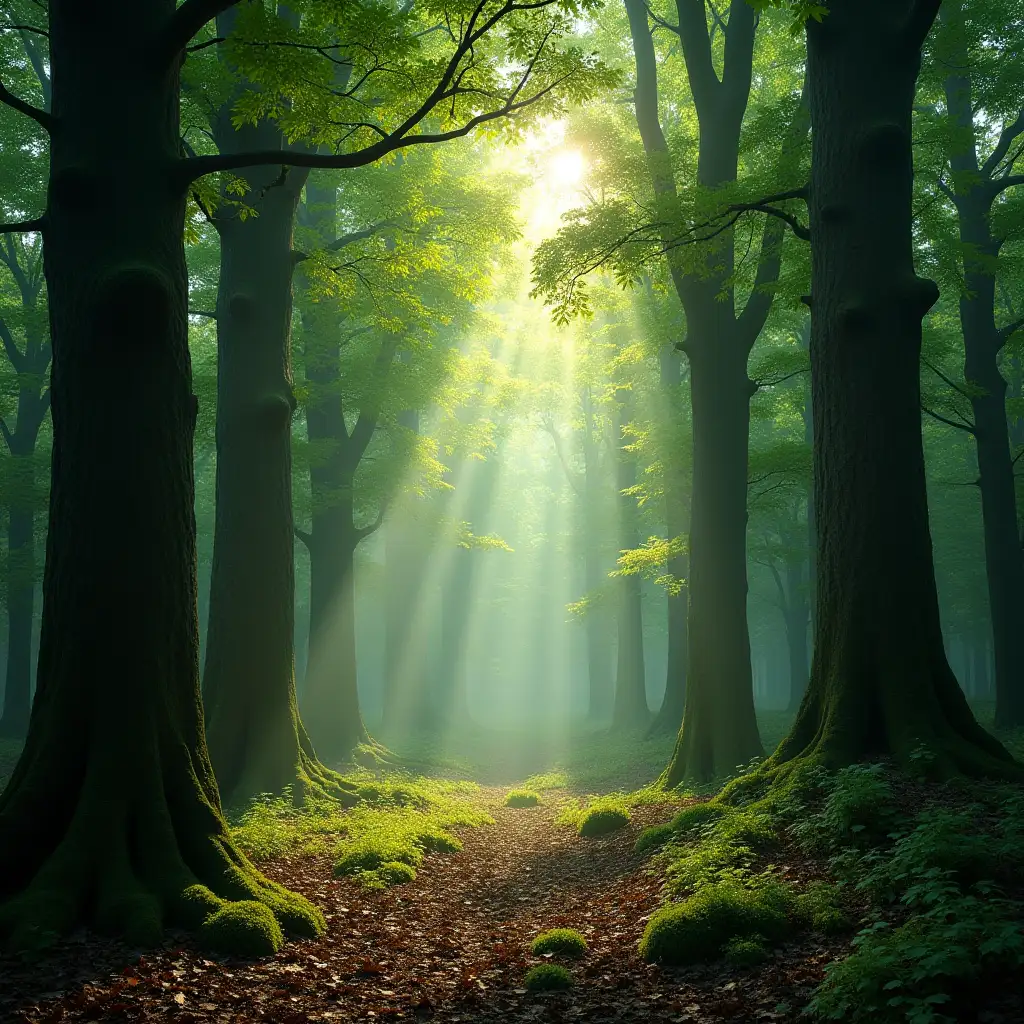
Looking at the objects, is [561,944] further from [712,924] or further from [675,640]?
[675,640]

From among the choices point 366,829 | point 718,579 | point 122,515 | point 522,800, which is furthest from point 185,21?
point 522,800

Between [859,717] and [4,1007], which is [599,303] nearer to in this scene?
[859,717]

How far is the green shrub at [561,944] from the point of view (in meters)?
5.50

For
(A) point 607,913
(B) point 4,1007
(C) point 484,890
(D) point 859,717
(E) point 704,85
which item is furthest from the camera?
(E) point 704,85

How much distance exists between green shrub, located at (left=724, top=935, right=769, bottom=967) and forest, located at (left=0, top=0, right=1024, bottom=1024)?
0.44 ft

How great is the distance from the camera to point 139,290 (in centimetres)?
561

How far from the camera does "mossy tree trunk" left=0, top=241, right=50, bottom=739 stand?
62.6 feet

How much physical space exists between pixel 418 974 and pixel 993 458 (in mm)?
14425

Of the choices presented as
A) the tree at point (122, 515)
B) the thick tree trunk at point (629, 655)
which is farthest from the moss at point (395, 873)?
the thick tree trunk at point (629, 655)

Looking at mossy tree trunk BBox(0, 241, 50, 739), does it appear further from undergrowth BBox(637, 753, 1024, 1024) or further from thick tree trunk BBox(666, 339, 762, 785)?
undergrowth BBox(637, 753, 1024, 1024)

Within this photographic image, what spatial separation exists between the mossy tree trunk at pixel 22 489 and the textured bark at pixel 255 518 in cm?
1076

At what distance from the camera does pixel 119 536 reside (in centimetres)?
562

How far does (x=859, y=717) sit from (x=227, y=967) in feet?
17.6

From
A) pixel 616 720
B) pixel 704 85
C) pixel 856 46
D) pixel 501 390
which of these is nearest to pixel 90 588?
pixel 856 46
